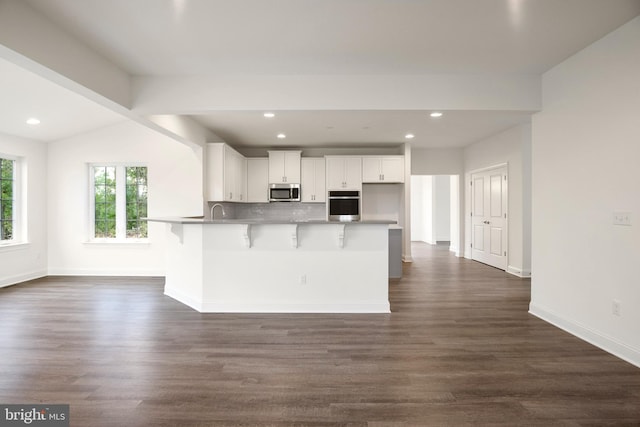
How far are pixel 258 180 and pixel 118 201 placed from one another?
106 inches

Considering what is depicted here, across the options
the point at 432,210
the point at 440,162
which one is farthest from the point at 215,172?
the point at 432,210

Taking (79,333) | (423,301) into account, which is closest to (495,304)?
(423,301)

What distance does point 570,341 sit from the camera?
3096 millimetres

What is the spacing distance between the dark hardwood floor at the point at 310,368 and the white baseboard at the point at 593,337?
0.08 m

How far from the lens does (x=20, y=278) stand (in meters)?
5.50

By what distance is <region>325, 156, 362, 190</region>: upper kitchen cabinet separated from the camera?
7.30 meters

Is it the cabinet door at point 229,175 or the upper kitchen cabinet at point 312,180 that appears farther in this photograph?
the upper kitchen cabinet at point 312,180

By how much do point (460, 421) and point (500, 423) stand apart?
223mm

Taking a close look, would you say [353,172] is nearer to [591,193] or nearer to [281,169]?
[281,169]

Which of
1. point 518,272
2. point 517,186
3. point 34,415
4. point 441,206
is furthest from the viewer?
point 441,206

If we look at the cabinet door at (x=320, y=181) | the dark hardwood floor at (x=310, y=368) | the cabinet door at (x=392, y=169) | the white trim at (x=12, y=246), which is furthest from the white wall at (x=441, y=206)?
the white trim at (x=12, y=246)

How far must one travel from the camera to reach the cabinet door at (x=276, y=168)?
7.28 metres

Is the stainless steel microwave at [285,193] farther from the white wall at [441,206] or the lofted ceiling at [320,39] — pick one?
the white wall at [441,206]

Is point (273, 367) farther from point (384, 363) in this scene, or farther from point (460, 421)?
point (460, 421)
